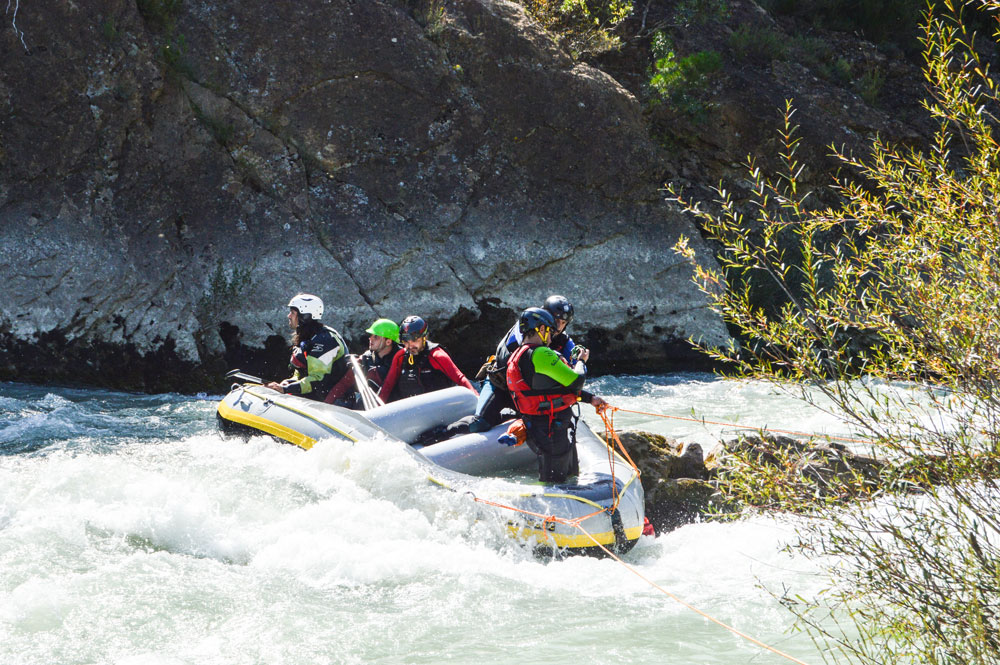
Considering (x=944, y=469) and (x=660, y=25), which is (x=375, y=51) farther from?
(x=944, y=469)

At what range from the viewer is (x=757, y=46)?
15648 mm

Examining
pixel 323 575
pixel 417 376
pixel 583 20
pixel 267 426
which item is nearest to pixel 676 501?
pixel 417 376

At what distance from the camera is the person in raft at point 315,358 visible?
24.6ft

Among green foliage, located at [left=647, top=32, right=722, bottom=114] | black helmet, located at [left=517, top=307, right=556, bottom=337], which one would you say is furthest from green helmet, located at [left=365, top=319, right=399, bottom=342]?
green foliage, located at [left=647, top=32, right=722, bottom=114]

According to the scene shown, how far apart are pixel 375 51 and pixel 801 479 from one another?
36.5 ft

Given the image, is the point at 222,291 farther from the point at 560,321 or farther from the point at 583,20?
the point at 583,20

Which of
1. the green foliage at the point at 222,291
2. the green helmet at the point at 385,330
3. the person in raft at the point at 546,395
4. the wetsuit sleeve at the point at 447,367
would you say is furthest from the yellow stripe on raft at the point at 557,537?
the green foliage at the point at 222,291

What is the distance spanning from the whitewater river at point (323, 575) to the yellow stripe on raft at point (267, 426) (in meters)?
0.10

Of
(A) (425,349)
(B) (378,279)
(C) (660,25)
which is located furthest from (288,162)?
(C) (660,25)

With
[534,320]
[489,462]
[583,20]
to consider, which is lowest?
[489,462]

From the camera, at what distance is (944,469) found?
251cm

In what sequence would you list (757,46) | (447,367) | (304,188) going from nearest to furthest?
(447,367) → (304,188) → (757,46)

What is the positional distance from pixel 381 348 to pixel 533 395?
2299mm

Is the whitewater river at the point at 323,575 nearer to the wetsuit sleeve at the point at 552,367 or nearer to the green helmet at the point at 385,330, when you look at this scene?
the wetsuit sleeve at the point at 552,367
